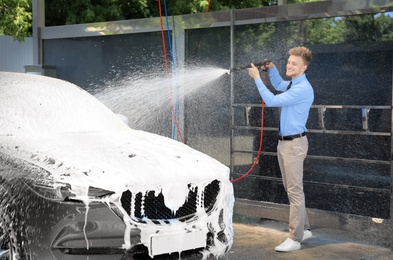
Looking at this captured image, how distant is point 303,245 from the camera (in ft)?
25.8

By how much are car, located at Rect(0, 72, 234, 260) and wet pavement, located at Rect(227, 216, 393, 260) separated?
5.36 feet

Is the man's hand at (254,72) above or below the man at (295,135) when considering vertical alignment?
above

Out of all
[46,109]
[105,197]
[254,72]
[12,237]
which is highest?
[254,72]

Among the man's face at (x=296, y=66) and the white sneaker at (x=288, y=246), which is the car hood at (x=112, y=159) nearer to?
the man's face at (x=296, y=66)

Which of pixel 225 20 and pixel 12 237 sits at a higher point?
pixel 225 20

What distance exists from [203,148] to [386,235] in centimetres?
274

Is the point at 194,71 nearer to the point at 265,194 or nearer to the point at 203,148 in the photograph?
the point at 203,148

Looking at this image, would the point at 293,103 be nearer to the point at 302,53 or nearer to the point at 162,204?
the point at 302,53

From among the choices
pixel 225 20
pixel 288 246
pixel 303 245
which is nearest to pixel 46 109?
pixel 288 246

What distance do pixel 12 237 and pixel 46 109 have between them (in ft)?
5.70

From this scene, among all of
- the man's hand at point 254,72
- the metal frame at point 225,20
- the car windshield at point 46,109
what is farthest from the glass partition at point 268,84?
the car windshield at point 46,109

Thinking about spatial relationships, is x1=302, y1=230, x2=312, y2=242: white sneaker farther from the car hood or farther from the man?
the car hood

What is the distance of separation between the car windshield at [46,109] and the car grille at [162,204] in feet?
4.36

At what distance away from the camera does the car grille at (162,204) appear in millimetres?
5207
